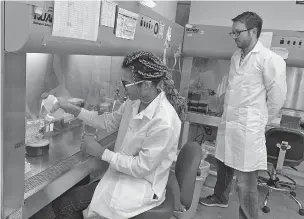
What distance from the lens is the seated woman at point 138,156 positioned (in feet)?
4.23

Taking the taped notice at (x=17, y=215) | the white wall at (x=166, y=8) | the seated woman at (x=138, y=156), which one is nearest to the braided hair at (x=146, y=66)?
the seated woman at (x=138, y=156)

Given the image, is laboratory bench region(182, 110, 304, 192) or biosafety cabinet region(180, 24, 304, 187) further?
laboratory bench region(182, 110, 304, 192)

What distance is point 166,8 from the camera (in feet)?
9.52

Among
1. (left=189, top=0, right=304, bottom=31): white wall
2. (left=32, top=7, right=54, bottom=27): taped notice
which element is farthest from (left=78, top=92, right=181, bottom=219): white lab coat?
(left=189, top=0, right=304, bottom=31): white wall

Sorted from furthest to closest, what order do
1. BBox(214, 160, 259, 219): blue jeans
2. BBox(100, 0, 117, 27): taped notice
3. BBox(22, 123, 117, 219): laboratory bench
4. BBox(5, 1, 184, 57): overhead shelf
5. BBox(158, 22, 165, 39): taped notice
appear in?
BBox(214, 160, 259, 219): blue jeans → BBox(158, 22, 165, 39): taped notice → BBox(100, 0, 117, 27): taped notice → BBox(22, 123, 117, 219): laboratory bench → BBox(5, 1, 184, 57): overhead shelf

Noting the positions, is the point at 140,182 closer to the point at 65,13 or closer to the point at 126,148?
the point at 126,148

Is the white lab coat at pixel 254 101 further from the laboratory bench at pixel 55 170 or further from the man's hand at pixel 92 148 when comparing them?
the man's hand at pixel 92 148

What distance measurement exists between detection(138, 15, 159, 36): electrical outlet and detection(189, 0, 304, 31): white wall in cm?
154

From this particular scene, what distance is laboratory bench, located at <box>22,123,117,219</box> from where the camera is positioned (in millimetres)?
1122

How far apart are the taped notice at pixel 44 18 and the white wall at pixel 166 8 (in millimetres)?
1720

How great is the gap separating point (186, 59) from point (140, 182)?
6.14 ft

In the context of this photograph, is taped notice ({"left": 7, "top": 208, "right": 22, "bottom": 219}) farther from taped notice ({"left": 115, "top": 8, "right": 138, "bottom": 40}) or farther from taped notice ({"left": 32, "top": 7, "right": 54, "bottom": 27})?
taped notice ({"left": 115, "top": 8, "right": 138, "bottom": 40})

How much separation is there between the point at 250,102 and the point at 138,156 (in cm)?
111

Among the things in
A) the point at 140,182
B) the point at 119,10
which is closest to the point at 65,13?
the point at 119,10
